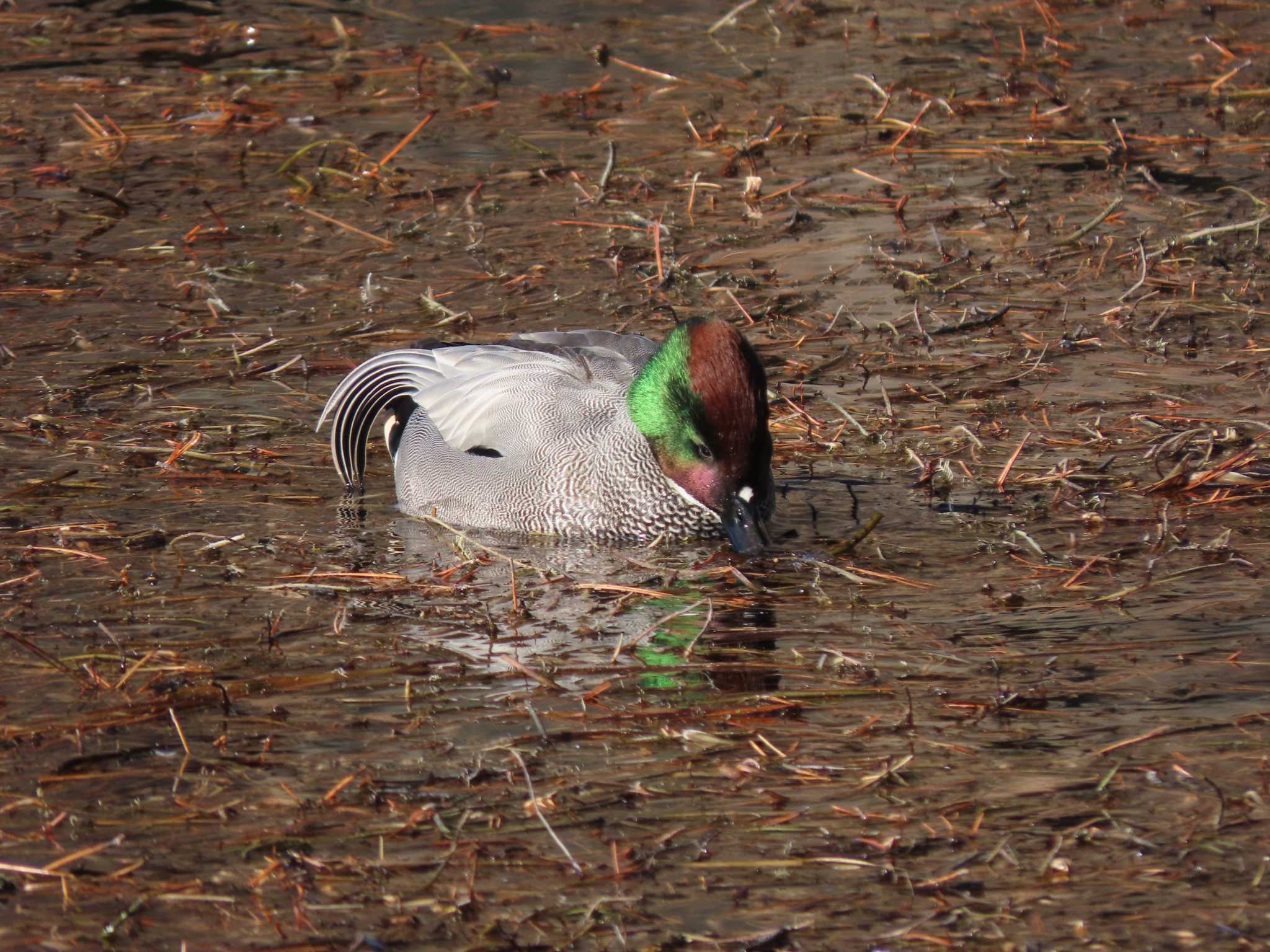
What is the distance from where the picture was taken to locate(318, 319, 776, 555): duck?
17.8ft

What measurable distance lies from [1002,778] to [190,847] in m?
1.74

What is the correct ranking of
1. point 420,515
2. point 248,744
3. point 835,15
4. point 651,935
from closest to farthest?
1. point 651,935
2. point 248,744
3. point 420,515
4. point 835,15

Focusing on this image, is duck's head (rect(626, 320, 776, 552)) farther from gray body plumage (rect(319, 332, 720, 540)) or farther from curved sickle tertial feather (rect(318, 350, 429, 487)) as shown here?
curved sickle tertial feather (rect(318, 350, 429, 487))

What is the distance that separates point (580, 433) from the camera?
5871mm

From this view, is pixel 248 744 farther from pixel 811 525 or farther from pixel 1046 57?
pixel 1046 57

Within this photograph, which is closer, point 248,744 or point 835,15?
point 248,744

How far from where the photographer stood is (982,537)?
548 cm

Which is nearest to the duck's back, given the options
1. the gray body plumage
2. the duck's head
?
the gray body plumage

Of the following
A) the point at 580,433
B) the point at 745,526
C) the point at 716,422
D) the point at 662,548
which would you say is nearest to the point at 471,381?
the point at 580,433

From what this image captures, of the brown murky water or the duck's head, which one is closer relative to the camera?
the brown murky water

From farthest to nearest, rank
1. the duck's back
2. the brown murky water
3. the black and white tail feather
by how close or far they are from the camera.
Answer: the black and white tail feather, the duck's back, the brown murky water

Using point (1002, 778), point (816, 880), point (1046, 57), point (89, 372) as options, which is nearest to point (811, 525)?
point (1002, 778)

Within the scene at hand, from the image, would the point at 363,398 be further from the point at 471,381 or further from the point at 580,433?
the point at 580,433

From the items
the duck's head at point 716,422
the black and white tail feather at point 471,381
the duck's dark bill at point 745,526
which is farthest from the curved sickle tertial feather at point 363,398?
the duck's dark bill at point 745,526
